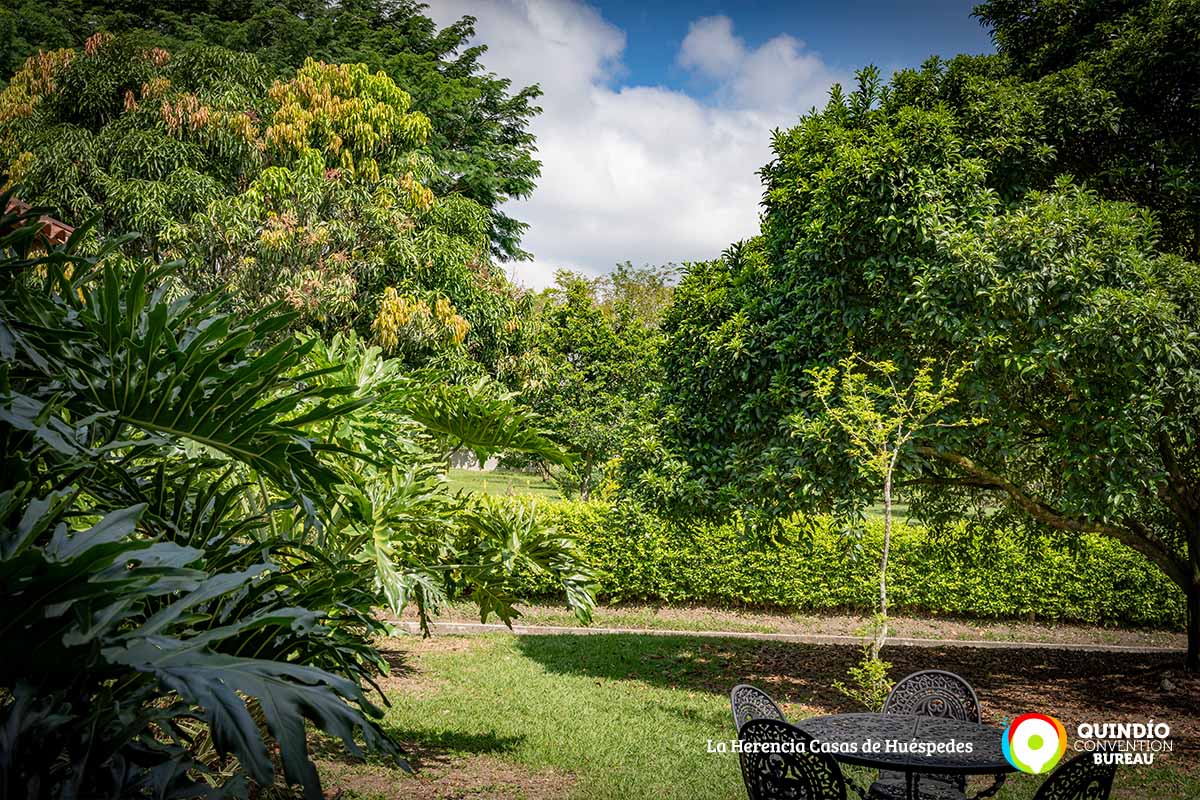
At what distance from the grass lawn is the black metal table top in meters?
1.19

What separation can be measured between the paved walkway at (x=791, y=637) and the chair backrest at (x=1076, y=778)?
332 inches

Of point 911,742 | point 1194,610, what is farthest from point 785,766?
point 1194,610

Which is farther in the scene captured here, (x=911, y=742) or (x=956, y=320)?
(x=956, y=320)

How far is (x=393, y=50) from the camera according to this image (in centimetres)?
2188

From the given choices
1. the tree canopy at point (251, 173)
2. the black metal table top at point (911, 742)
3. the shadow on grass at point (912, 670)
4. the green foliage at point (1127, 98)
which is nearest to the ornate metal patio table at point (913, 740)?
the black metal table top at point (911, 742)

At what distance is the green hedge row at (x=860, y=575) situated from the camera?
45.8 ft

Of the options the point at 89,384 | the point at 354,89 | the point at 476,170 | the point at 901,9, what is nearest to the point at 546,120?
the point at 476,170

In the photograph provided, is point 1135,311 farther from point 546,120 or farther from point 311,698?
point 546,120

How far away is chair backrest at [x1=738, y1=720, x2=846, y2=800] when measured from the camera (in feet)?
12.3

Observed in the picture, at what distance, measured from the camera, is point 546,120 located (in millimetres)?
21828

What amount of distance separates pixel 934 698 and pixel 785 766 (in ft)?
6.88

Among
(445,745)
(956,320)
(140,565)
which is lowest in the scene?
(445,745)

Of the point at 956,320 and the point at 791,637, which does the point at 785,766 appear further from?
the point at 791,637

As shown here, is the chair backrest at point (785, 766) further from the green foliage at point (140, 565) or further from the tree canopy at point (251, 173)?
the tree canopy at point (251, 173)
